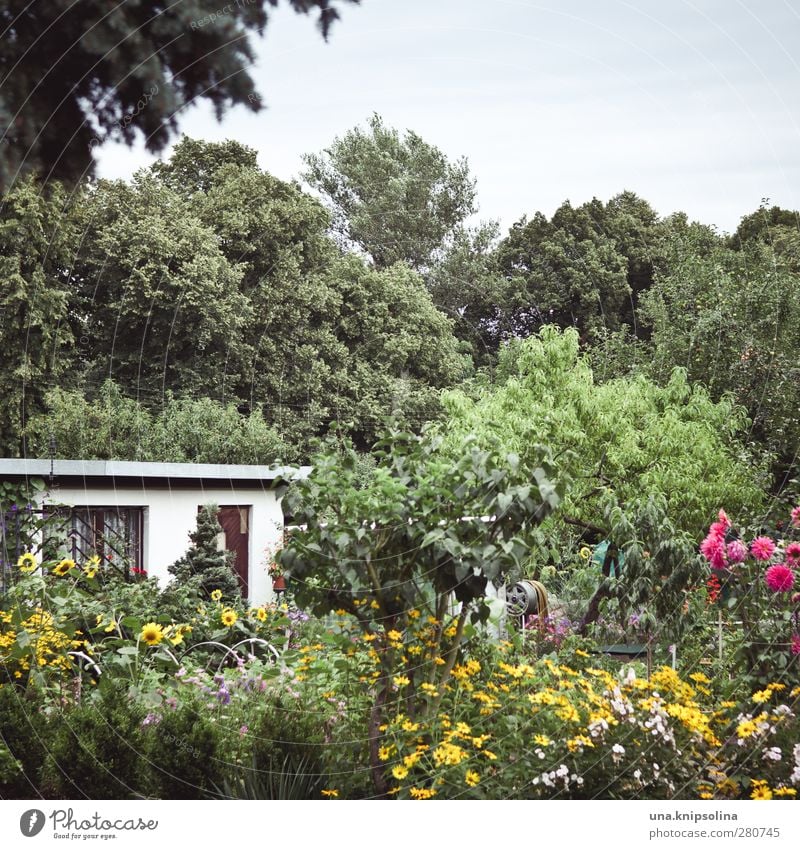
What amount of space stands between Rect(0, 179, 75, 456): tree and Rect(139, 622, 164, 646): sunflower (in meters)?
0.60

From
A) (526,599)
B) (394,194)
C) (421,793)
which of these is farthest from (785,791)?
(394,194)

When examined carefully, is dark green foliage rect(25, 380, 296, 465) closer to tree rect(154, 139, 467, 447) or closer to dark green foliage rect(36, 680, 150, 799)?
tree rect(154, 139, 467, 447)

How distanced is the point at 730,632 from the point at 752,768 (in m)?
0.34

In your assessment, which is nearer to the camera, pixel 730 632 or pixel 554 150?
pixel 730 632

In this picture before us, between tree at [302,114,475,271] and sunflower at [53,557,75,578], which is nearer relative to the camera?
tree at [302,114,475,271]

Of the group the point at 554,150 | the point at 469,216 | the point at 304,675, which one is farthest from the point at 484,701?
the point at 554,150

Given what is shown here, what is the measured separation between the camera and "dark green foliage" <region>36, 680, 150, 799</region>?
79.0 inches

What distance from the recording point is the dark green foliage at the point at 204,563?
6.88 ft

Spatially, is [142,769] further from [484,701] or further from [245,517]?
[484,701]

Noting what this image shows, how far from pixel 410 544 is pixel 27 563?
1199 mm

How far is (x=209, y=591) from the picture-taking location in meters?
2.17

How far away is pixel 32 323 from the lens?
6.93 feet
